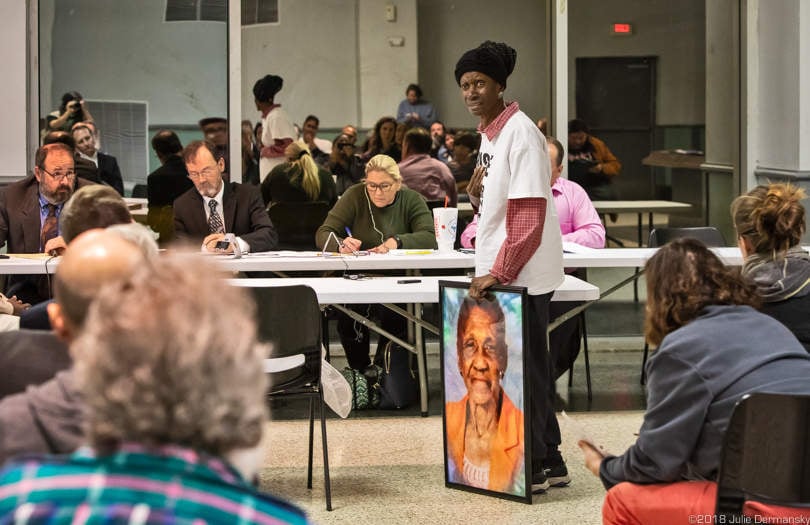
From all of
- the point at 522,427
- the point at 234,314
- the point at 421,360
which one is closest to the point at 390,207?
the point at 421,360

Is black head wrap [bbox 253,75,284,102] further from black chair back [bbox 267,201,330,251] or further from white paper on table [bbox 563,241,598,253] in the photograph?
white paper on table [bbox 563,241,598,253]

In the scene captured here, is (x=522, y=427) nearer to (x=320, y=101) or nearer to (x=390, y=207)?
(x=390, y=207)

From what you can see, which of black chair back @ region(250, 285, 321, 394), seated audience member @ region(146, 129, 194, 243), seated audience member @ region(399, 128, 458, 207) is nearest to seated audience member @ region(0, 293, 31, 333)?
black chair back @ region(250, 285, 321, 394)

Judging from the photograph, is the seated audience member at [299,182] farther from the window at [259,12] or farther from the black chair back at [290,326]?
the black chair back at [290,326]

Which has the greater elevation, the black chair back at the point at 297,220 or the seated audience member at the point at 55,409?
Result: the black chair back at the point at 297,220

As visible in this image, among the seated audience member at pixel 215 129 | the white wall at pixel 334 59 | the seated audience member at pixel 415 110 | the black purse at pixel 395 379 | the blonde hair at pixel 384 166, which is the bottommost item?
the black purse at pixel 395 379

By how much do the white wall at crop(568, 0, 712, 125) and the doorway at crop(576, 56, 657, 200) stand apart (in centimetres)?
6

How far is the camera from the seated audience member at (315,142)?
8047 mm

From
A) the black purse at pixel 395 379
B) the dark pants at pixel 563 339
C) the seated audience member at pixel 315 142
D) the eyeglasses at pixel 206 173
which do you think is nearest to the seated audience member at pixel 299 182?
the seated audience member at pixel 315 142

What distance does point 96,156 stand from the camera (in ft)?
24.3

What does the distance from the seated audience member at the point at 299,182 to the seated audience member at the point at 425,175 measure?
0.51m

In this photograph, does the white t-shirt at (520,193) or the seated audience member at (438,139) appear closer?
the white t-shirt at (520,193)

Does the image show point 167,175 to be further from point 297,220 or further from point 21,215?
point 21,215

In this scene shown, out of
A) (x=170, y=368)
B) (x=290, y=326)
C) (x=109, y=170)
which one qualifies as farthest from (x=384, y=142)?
(x=170, y=368)
